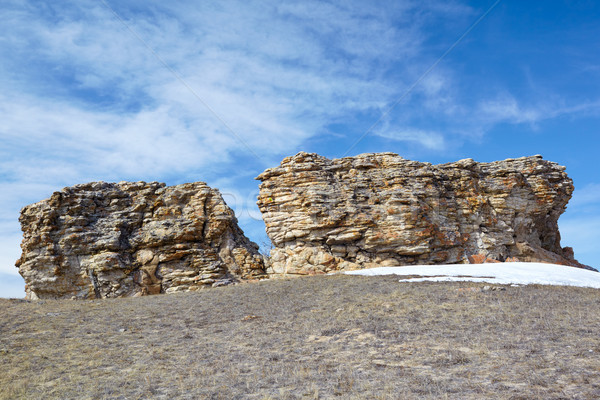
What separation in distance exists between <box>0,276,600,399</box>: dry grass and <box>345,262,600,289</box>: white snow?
6.01 ft

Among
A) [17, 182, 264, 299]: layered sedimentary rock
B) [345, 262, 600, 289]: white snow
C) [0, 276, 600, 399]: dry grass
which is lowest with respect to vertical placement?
[0, 276, 600, 399]: dry grass

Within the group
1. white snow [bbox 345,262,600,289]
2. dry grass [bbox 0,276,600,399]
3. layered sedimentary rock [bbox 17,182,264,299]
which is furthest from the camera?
layered sedimentary rock [bbox 17,182,264,299]

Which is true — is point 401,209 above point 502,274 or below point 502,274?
above

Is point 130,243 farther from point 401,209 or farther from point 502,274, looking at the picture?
point 502,274

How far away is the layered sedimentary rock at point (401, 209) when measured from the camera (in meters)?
28.5

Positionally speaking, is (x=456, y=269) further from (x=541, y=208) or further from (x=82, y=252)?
→ (x=82, y=252)

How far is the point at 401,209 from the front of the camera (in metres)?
28.5

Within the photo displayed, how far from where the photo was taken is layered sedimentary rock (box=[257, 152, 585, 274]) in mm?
28516

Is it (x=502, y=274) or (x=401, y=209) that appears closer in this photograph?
(x=502, y=274)

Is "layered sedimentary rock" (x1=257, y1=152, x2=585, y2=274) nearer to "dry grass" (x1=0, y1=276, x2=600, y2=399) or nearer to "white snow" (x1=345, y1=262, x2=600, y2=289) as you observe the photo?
"white snow" (x1=345, y1=262, x2=600, y2=289)

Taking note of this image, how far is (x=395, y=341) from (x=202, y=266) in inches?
797

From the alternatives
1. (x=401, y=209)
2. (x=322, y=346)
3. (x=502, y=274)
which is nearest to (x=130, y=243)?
(x=401, y=209)

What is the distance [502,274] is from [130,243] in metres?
24.1

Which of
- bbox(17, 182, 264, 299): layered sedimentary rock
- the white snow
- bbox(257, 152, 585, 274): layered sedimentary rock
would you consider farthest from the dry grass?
bbox(17, 182, 264, 299): layered sedimentary rock
